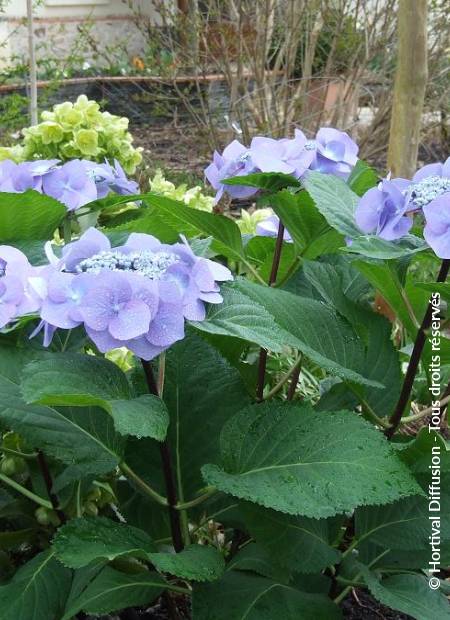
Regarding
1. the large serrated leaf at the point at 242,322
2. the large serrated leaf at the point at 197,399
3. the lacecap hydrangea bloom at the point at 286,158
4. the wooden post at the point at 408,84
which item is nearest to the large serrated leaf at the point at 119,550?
the large serrated leaf at the point at 197,399

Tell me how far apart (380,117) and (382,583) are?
4802 millimetres

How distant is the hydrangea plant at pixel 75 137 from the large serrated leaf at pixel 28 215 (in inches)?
33.6

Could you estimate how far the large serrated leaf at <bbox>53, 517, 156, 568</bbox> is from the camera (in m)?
0.78

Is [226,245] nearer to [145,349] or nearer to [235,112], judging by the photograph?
[145,349]

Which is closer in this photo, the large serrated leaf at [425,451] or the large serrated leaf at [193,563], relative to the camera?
the large serrated leaf at [193,563]

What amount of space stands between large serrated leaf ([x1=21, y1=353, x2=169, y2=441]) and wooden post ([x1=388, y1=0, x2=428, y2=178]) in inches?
70.5

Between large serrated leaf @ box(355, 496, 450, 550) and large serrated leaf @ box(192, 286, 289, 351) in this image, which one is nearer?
large serrated leaf @ box(192, 286, 289, 351)

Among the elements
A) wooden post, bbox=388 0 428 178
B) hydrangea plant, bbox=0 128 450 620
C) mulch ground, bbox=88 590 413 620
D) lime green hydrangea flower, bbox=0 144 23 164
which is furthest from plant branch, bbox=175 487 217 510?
wooden post, bbox=388 0 428 178

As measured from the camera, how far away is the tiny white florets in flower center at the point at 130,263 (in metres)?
0.73

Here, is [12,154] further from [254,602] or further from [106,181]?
[254,602]

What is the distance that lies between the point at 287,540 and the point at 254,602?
0.08m

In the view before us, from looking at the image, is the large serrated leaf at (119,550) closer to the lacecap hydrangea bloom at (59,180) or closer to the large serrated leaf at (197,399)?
the large serrated leaf at (197,399)

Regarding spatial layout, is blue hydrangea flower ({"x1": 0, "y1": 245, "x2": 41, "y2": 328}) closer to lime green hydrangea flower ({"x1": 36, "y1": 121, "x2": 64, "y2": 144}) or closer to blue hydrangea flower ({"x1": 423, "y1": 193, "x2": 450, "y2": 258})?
blue hydrangea flower ({"x1": 423, "y1": 193, "x2": 450, "y2": 258})

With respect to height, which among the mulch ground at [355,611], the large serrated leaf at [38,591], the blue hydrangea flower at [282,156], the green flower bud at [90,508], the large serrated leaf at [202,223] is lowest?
the mulch ground at [355,611]
